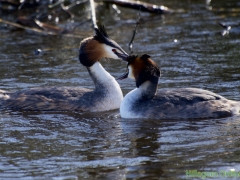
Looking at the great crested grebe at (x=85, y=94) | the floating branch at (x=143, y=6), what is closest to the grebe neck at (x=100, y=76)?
the great crested grebe at (x=85, y=94)

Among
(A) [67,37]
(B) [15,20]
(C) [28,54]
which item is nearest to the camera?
(C) [28,54]

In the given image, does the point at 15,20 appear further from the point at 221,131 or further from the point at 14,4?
the point at 221,131

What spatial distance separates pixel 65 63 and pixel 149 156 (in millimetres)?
5504

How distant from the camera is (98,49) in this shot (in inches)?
384

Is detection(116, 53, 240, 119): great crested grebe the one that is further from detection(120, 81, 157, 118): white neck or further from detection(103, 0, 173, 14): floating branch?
detection(103, 0, 173, 14): floating branch

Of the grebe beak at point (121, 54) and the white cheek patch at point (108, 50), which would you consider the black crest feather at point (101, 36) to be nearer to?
the white cheek patch at point (108, 50)

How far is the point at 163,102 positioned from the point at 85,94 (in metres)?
1.52

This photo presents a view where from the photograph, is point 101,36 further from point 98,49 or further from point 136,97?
point 136,97

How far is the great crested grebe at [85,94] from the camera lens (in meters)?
9.37

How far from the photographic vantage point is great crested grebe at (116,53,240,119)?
27.8 feet

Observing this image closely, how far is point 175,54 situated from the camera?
12234 mm

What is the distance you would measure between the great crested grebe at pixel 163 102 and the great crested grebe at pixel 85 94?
77 cm

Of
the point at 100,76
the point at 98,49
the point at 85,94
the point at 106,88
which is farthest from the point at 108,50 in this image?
the point at 85,94

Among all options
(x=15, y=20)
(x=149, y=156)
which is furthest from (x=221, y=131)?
(x=15, y=20)
